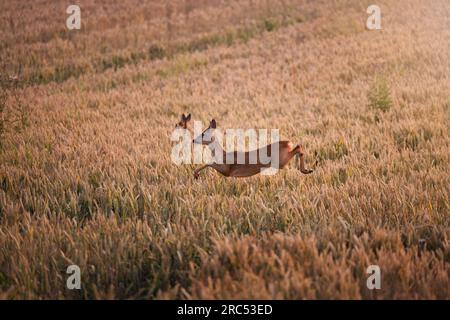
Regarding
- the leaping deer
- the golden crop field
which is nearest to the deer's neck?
the leaping deer

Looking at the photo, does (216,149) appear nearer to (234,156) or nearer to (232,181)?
(234,156)

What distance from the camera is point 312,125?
716cm

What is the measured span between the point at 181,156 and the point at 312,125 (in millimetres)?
2731

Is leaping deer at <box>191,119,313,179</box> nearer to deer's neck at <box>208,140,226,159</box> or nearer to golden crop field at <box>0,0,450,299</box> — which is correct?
deer's neck at <box>208,140,226,159</box>

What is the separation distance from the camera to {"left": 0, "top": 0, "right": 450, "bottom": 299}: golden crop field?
2.85 metres

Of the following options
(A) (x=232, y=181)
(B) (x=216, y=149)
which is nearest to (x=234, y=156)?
(B) (x=216, y=149)

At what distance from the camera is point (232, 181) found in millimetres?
4605

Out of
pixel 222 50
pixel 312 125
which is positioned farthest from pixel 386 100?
pixel 222 50

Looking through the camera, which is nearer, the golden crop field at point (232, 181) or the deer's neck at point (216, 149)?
the golden crop field at point (232, 181)

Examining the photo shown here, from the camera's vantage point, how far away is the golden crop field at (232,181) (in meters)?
2.85

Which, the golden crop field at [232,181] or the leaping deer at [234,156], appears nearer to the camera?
the golden crop field at [232,181]

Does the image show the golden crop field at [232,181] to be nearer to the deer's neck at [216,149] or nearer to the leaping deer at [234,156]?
the leaping deer at [234,156]

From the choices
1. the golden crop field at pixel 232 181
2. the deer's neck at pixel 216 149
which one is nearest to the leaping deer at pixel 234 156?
the deer's neck at pixel 216 149

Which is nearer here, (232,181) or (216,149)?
(216,149)
